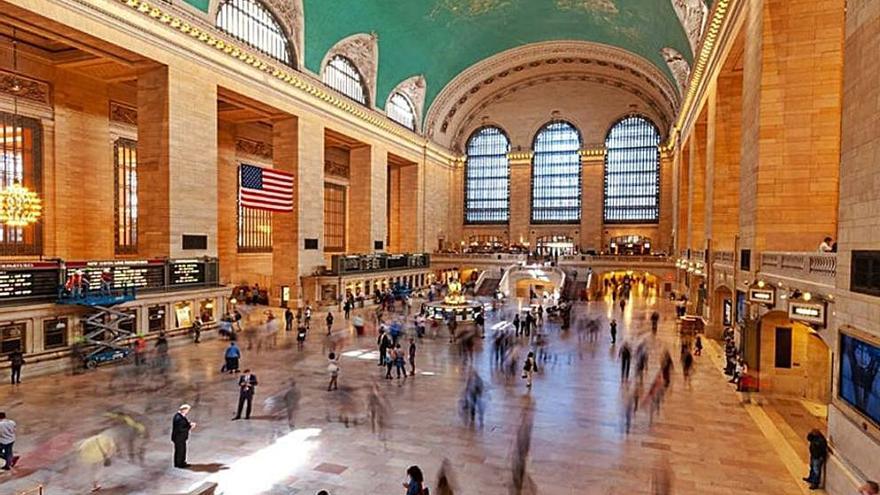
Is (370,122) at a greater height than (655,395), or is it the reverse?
(370,122)

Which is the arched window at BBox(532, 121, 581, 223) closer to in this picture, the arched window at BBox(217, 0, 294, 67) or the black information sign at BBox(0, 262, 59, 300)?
the arched window at BBox(217, 0, 294, 67)

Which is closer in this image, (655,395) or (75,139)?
(655,395)

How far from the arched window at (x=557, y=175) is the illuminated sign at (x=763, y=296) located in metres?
32.6

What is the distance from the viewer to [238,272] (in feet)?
89.6

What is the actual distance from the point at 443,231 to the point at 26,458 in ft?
122

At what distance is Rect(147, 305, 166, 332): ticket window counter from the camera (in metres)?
15.8

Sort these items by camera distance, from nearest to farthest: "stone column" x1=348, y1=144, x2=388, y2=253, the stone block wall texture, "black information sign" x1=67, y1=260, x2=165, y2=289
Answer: the stone block wall texture < "black information sign" x1=67, y1=260, x2=165, y2=289 < "stone column" x1=348, y1=144, x2=388, y2=253

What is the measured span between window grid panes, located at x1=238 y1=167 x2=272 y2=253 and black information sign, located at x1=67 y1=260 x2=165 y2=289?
11042 mm

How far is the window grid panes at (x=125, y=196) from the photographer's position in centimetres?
2025

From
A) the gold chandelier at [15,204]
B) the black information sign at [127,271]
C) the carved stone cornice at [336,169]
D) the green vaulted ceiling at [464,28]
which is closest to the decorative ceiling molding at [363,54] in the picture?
the green vaulted ceiling at [464,28]

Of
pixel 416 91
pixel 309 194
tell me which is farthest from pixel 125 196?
pixel 416 91

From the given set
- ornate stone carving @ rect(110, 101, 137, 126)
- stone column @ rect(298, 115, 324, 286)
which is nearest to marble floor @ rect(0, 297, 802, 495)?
ornate stone carving @ rect(110, 101, 137, 126)

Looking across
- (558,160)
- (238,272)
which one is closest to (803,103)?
A: (238,272)

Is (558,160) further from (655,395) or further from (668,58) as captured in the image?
(655,395)
